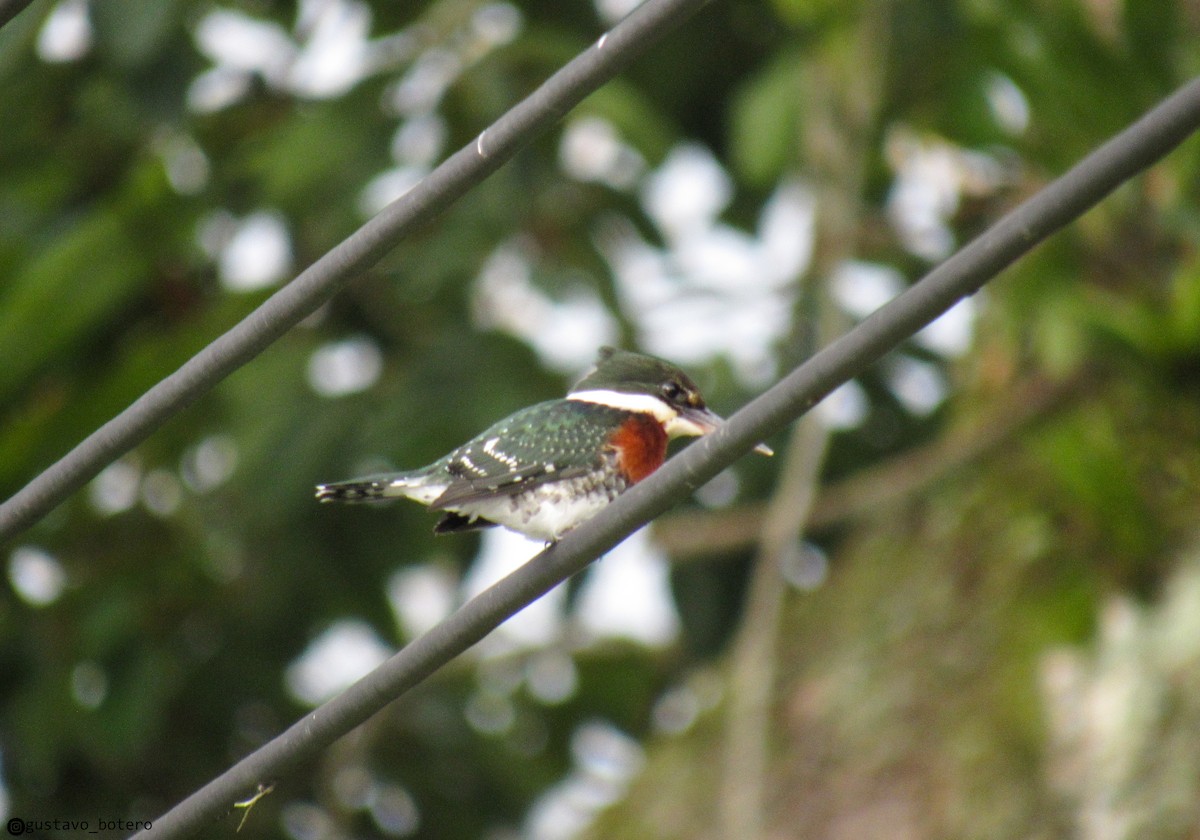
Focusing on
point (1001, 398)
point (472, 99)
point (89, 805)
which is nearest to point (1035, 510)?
point (1001, 398)

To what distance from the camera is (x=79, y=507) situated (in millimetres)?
5445

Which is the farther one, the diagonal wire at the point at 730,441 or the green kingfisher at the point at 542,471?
the green kingfisher at the point at 542,471

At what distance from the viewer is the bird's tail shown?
3.02 meters

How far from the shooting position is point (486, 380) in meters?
4.64

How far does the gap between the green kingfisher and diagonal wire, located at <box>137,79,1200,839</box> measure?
0.83 m

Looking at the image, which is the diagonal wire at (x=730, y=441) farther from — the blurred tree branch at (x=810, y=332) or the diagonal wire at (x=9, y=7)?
the blurred tree branch at (x=810, y=332)

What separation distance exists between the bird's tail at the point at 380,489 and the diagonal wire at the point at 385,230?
0.86 meters

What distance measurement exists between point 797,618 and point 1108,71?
2.69 m

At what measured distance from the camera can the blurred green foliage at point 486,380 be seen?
4.27 m

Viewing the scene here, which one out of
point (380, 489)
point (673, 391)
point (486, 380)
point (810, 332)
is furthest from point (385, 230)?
point (810, 332)

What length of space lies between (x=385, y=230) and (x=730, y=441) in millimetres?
535

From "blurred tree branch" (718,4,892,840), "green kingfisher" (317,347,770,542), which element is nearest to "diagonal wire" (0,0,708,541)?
"green kingfisher" (317,347,770,542)

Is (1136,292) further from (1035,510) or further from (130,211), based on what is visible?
(130,211)

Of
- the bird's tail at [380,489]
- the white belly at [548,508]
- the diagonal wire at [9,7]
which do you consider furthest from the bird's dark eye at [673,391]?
the diagonal wire at [9,7]
